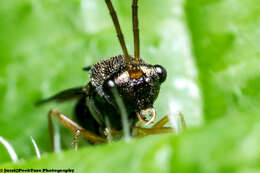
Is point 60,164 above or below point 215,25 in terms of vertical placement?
below

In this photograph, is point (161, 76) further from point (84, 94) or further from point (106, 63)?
point (84, 94)

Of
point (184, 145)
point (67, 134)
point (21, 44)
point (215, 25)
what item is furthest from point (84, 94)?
point (184, 145)

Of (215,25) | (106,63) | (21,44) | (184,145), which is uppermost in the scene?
(21,44)

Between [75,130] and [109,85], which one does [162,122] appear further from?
[75,130]

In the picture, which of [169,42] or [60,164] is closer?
[60,164]

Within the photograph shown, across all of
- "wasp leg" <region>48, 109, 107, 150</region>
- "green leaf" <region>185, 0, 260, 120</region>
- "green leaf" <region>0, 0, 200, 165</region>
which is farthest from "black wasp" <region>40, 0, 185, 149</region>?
"green leaf" <region>185, 0, 260, 120</region>

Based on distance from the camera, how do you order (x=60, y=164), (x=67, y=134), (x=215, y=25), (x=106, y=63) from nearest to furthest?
(x=60, y=164) < (x=106, y=63) < (x=215, y=25) < (x=67, y=134)

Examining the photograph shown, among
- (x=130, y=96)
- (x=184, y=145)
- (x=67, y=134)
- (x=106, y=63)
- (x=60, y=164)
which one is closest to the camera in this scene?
(x=184, y=145)
